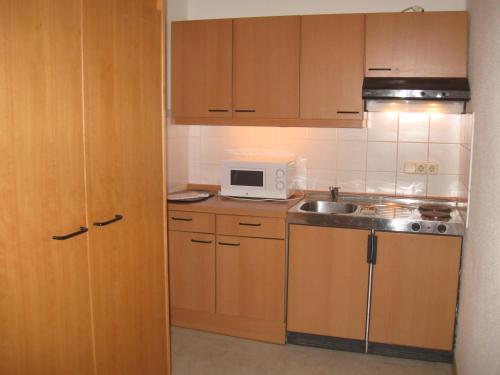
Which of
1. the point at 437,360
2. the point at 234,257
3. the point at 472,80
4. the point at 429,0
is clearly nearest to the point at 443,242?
the point at 437,360

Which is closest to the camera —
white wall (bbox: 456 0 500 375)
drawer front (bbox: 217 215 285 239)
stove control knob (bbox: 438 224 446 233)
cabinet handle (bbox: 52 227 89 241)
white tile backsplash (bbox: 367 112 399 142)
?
cabinet handle (bbox: 52 227 89 241)

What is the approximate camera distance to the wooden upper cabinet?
10.6ft

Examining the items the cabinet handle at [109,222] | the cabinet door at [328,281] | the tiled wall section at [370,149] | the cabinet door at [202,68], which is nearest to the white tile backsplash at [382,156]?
the tiled wall section at [370,149]

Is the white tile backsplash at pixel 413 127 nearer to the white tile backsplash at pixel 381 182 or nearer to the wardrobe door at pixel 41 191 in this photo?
the white tile backsplash at pixel 381 182

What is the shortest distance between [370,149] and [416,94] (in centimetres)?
64

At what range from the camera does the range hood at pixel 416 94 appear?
313cm

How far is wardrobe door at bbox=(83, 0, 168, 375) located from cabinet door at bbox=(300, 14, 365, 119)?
126cm

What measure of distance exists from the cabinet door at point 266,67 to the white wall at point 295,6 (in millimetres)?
353

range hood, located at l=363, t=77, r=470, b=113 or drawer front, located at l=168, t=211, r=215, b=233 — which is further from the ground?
range hood, located at l=363, t=77, r=470, b=113

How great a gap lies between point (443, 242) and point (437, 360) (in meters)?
0.74

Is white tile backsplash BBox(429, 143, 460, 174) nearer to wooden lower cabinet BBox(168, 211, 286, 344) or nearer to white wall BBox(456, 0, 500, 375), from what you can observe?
white wall BBox(456, 0, 500, 375)

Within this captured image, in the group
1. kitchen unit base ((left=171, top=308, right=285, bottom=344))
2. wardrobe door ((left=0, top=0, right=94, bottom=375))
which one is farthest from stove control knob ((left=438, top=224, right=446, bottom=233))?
wardrobe door ((left=0, top=0, right=94, bottom=375))

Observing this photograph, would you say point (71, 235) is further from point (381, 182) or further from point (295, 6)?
point (295, 6)

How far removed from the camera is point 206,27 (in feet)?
12.0
